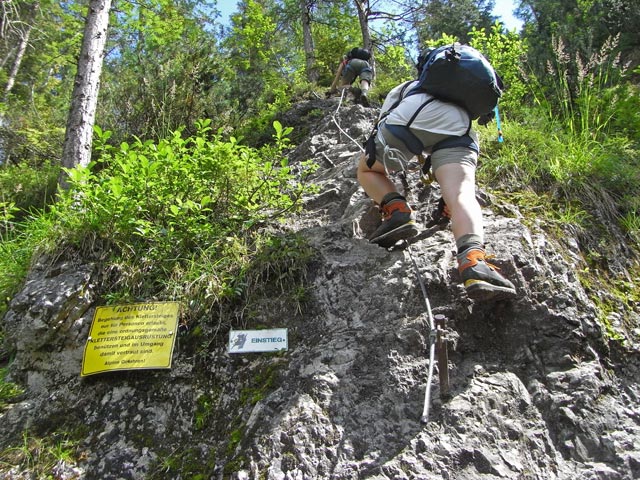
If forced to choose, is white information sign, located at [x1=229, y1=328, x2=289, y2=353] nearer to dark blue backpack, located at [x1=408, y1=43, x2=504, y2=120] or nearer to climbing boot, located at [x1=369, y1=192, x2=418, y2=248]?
climbing boot, located at [x1=369, y1=192, x2=418, y2=248]

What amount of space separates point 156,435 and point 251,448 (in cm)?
63

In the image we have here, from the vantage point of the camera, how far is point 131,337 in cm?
273

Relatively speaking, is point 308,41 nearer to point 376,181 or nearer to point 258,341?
point 376,181

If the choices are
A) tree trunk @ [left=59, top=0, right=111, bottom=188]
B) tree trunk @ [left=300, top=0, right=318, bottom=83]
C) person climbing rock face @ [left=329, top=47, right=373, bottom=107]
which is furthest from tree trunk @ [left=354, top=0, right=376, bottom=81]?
tree trunk @ [left=59, top=0, right=111, bottom=188]

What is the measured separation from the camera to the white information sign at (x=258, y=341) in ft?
8.71

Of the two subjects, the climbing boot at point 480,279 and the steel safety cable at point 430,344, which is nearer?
the steel safety cable at point 430,344

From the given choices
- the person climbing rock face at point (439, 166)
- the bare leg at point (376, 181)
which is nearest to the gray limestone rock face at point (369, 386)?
the person climbing rock face at point (439, 166)

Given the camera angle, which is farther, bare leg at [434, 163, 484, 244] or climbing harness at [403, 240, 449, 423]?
bare leg at [434, 163, 484, 244]

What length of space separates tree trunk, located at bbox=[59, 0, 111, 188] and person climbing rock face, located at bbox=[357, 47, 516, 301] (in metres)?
3.34

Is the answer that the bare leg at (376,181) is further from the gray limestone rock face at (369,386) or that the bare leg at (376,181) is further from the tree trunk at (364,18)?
the tree trunk at (364,18)

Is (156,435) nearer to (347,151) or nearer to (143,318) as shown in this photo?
(143,318)

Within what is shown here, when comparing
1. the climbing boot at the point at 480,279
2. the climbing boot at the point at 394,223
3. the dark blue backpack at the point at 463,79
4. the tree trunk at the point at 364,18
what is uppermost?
the tree trunk at the point at 364,18

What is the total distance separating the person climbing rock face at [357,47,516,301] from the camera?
2328 mm

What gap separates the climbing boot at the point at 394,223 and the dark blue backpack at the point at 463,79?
2.35 ft
